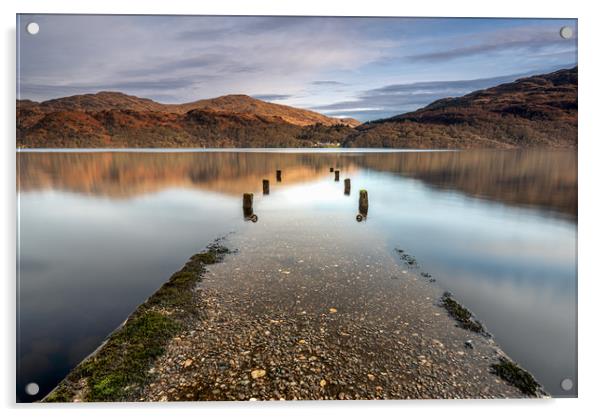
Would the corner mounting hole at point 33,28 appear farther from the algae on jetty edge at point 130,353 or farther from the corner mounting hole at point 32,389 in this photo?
the corner mounting hole at point 32,389

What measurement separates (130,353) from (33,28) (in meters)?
6.41

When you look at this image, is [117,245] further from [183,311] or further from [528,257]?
[528,257]

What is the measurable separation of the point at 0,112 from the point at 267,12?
18.2 feet

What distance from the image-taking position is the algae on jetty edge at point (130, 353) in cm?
511

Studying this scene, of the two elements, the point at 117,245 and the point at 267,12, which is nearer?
the point at 267,12

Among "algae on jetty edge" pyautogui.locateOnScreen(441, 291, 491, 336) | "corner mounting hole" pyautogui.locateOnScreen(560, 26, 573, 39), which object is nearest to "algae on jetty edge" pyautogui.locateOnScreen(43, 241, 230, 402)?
"algae on jetty edge" pyautogui.locateOnScreen(441, 291, 491, 336)

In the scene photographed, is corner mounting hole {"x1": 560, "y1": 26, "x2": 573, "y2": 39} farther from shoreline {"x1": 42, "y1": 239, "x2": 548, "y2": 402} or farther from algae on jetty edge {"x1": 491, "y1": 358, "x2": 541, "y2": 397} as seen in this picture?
algae on jetty edge {"x1": 491, "y1": 358, "x2": 541, "y2": 397}

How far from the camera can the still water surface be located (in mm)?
6867

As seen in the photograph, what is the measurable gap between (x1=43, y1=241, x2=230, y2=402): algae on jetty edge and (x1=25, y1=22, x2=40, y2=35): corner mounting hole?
6058 millimetres

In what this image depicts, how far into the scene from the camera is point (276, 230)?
1544 cm

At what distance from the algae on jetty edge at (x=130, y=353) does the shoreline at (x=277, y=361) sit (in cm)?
2

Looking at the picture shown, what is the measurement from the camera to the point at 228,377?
520 centimetres

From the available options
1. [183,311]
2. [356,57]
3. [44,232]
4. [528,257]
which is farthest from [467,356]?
[44,232]

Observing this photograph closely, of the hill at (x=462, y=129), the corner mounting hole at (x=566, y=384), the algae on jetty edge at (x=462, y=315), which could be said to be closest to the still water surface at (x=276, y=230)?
the corner mounting hole at (x=566, y=384)
